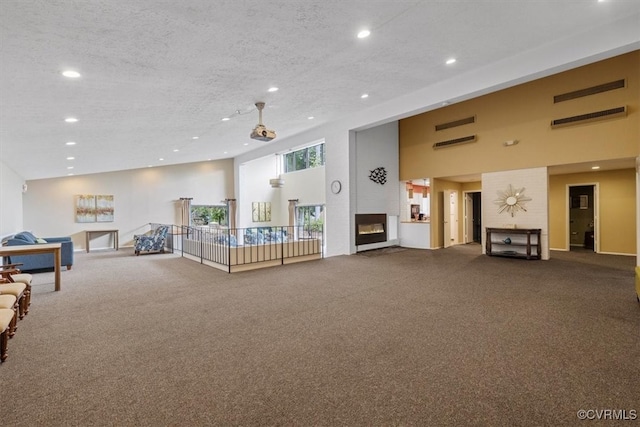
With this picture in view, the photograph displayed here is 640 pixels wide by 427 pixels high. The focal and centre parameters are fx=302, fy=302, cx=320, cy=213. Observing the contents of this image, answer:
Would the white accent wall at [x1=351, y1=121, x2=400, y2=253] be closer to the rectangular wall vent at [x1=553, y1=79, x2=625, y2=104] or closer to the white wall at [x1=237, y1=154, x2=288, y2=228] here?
the rectangular wall vent at [x1=553, y1=79, x2=625, y2=104]

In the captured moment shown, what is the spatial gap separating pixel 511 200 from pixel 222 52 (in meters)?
7.85

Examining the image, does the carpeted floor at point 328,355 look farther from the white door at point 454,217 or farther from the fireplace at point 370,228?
the white door at point 454,217

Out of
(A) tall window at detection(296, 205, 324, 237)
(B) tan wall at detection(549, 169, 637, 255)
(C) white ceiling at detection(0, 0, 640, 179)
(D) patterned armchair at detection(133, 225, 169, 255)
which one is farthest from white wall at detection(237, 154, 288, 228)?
(B) tan wall at detection(549, 169, 637, 255)

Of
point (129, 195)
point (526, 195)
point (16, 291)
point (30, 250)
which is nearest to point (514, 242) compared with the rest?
point (526, 195)

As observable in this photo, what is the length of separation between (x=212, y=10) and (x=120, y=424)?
349 cm

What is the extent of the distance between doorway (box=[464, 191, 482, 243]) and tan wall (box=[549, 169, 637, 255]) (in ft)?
9.74

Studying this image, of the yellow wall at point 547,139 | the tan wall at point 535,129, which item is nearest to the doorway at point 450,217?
the yellow wall at point 547,139

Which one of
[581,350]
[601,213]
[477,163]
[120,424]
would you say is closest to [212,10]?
[120,424]

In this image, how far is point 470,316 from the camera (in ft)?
11.7

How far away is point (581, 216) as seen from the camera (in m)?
10.2

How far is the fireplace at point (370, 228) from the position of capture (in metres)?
9.08

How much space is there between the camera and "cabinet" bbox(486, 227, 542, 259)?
7.58 m

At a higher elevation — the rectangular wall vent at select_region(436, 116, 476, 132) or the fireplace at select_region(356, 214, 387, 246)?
the rectangular wall vent at select_region(436, 116, 476, 132)

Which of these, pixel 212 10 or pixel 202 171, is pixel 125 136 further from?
pixel 202 171
